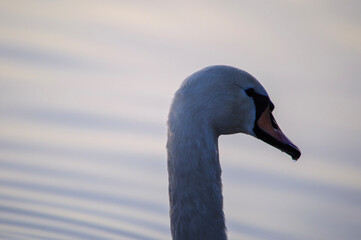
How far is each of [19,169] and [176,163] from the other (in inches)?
189

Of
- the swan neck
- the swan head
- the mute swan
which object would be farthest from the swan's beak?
the swan neck

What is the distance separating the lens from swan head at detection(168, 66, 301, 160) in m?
4.03

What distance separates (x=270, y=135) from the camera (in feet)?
15.2

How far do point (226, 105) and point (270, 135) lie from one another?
0.51 m

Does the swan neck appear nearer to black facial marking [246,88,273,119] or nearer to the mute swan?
the mute swan

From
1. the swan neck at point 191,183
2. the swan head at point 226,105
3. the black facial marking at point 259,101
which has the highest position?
the black facial marking at point 259,101

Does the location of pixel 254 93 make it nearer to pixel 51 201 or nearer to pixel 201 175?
pixel 201 175

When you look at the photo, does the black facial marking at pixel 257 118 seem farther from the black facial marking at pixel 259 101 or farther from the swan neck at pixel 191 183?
the swan neck at pixel 191 183

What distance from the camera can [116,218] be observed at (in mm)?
8070

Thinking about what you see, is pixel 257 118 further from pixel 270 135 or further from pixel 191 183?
pixel 191 183

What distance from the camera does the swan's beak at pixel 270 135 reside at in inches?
181

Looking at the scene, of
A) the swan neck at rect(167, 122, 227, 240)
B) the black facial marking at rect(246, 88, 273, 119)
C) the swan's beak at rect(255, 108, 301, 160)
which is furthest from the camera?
the swan's beak at rect(255, 108, 301, 160)

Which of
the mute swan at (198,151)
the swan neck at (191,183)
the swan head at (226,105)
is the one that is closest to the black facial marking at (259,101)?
the swan head at (226,105)

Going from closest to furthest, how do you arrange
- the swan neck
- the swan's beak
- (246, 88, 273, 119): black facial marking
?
the swan neck → (246, 88, 273, 119): black facial marking → the swan's beak
